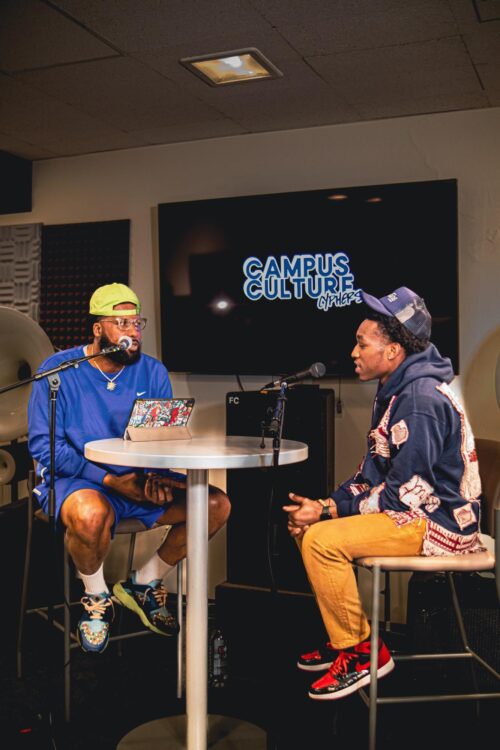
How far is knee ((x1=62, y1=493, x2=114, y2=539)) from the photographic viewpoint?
113 inches

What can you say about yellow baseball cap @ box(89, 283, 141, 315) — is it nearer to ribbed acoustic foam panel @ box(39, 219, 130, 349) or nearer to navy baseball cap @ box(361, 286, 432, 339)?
navy baseball cap @ box(361, 286, 432, 339)

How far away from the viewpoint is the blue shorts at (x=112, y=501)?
301 cm

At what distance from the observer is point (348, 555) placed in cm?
258

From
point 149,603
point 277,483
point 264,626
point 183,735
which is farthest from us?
point 277,483

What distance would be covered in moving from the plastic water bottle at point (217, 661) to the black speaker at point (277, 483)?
0.70 meters

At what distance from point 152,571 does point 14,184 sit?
296cm

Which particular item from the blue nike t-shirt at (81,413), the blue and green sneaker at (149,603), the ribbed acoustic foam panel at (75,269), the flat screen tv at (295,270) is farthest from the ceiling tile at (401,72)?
the blue and green sneaker at (149,603)

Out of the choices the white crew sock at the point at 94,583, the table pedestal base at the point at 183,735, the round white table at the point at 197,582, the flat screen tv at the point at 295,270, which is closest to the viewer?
the round white table at the point at 197,582

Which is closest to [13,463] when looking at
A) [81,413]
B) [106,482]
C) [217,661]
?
[81,413]

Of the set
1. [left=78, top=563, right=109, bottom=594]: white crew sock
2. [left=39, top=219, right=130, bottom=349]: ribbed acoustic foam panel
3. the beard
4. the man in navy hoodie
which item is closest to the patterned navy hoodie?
the man in navy hoodie

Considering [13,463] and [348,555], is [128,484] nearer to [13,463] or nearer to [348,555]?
[348,555]

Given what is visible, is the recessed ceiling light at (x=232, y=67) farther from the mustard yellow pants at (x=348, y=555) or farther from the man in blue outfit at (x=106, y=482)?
the mustard yellow pants at (x=348, y=555)

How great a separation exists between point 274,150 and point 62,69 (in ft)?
4.47

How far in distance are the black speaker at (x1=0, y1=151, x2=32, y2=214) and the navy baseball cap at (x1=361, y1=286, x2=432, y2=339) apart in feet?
9.95
